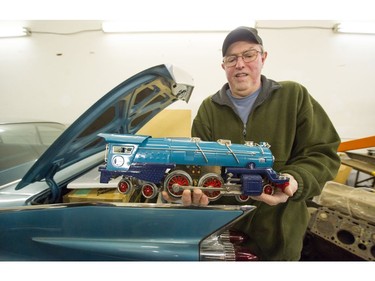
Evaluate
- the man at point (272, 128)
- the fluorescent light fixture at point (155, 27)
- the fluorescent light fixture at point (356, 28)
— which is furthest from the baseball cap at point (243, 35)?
the fluorescent light fixture at point (356, 28)

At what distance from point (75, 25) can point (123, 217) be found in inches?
88.1

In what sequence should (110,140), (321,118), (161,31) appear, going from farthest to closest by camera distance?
(161,31) < (321,118) < (110,140)

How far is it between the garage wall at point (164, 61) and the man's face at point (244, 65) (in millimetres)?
1223

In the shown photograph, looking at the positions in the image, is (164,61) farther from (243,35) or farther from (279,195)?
(279,195)

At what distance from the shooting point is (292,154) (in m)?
0.97

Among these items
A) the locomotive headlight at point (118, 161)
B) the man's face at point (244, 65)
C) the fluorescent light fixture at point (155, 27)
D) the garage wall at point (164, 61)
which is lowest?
the locomotive headlight at point (118, 161)

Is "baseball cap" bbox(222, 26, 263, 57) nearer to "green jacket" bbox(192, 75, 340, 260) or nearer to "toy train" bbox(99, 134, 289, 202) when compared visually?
"green jacket" bbox(192, 75, 340, 260)

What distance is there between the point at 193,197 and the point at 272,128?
56 cm

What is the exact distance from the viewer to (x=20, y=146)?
3.98ft

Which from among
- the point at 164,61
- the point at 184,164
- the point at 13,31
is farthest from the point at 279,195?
the point at 13,31

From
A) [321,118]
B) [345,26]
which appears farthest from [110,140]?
[345,26]

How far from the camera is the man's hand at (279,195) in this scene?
713 mm

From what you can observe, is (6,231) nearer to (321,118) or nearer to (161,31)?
(321,118)

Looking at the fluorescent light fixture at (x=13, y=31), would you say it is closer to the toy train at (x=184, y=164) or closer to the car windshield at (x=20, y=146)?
the car windshield at (x=20, y=146)
